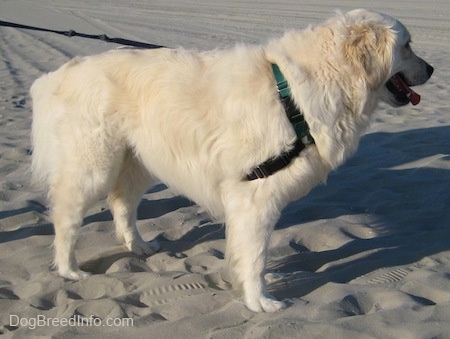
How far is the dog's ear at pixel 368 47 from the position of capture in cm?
Result: 358

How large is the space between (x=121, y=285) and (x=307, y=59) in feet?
6.40

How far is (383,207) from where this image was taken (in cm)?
523

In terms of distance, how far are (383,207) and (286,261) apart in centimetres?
131

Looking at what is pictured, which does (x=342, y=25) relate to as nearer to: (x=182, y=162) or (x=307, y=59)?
(x=307, y=59)

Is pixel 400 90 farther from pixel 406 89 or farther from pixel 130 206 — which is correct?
pixel 130 206

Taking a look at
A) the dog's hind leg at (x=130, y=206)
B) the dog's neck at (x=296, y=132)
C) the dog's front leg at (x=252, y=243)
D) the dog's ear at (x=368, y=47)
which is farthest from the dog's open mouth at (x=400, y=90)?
the dog's hind leg at (x=130, y=206)

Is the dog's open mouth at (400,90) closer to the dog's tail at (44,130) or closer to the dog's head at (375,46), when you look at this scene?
the dog's head at (375,46)

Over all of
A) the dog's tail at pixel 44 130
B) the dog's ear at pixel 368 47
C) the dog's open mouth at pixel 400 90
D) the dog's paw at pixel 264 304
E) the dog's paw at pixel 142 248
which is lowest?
the dog's paw at pixel 142 248

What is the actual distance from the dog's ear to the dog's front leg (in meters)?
1.03

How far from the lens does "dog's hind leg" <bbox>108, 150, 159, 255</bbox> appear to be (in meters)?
4.60

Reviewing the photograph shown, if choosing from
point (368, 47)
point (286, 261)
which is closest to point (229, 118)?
point (368, 47)

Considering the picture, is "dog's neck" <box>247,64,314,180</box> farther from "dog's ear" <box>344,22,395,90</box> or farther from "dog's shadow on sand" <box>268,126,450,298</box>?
"dog's shadow on sand" <box>268,126,450,298</box>

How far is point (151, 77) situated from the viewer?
3973 mm

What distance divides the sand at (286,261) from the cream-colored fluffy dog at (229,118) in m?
0.31
